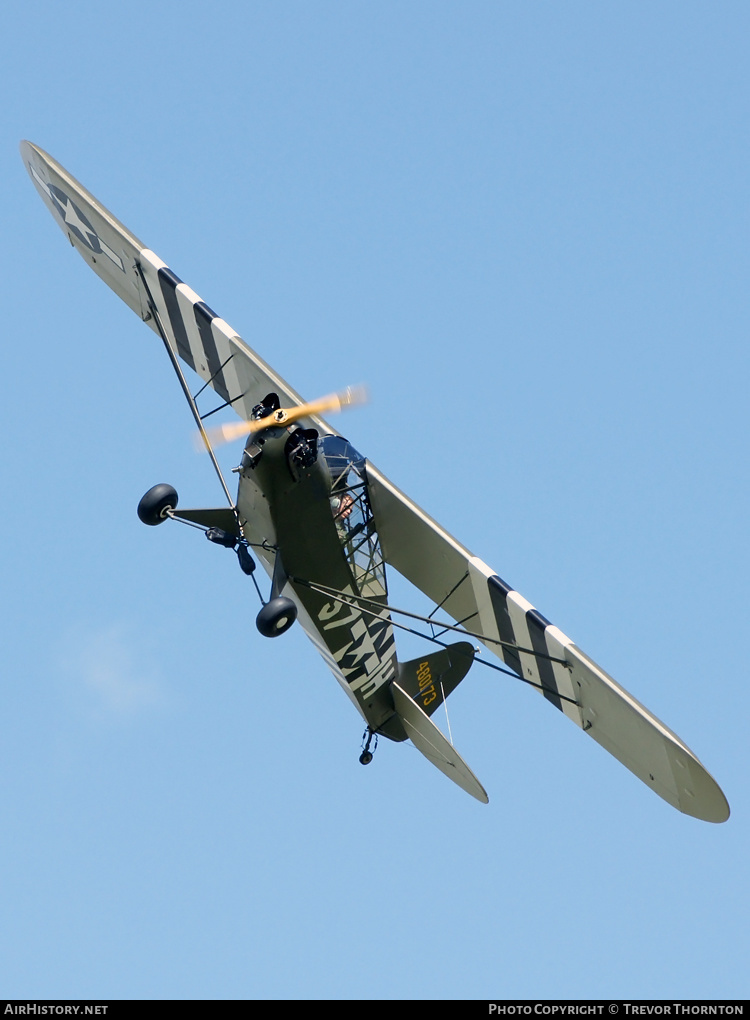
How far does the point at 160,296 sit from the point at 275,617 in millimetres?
5602

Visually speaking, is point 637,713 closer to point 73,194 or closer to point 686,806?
point 686,806

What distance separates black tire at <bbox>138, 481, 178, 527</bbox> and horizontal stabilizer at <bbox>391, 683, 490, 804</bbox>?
3999mm

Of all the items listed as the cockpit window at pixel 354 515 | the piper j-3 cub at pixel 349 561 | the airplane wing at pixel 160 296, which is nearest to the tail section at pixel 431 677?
the piper j-3 cub at pixel 349 561

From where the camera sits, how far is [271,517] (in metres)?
15.4

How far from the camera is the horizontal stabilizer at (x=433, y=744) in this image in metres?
16.9

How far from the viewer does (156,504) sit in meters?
15.5

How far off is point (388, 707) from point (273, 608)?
3.88 metres

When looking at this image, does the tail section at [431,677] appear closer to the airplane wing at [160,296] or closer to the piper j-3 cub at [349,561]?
the piper j-3 cub at [349,561]

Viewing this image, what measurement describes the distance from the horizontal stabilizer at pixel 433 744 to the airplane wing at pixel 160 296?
3.33 m

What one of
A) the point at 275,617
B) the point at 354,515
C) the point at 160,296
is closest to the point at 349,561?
the point at 354,515

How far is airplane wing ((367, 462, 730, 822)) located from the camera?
52.4 ft

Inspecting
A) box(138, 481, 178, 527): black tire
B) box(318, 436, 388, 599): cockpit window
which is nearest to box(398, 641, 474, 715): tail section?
box(318, 436, 388, 599): cockpit window
